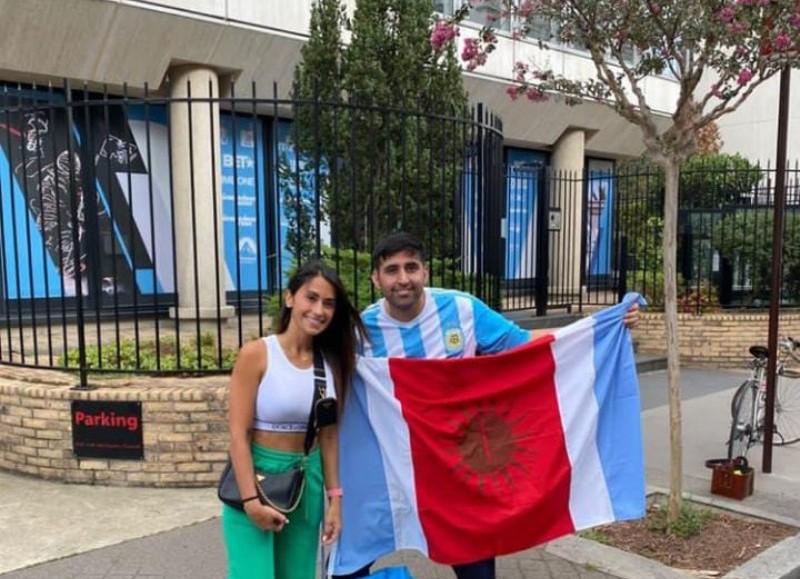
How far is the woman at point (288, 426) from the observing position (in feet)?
8.53

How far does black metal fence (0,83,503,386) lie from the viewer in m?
5.75

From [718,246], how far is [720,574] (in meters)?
8.56

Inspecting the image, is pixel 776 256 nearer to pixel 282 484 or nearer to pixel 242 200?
pixel 282 484

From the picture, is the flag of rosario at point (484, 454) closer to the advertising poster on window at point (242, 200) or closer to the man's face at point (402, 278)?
the man's face at point (402, 278)

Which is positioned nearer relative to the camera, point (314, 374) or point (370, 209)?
point (314, 374)

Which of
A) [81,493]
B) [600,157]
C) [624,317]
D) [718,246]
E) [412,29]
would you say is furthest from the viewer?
[600,157]

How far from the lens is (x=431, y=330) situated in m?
3.27

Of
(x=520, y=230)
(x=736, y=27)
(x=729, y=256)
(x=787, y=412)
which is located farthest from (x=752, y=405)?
(x=520, y=230)

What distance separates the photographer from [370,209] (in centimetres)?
659

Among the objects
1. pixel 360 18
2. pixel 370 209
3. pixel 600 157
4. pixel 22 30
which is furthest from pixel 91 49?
pixel 600 157

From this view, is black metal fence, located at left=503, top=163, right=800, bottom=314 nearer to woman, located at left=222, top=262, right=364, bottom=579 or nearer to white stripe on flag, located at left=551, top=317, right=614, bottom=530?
white stripe on flag, located at left=551, top=317, right=614, bottom=530

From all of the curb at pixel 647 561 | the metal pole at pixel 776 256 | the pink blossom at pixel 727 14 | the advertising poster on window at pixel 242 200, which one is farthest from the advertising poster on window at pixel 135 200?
the pink blossom at pixel 727 14

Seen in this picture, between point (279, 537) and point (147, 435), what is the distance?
9.45 ft

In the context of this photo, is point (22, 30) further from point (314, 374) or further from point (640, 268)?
point (640, 268)
